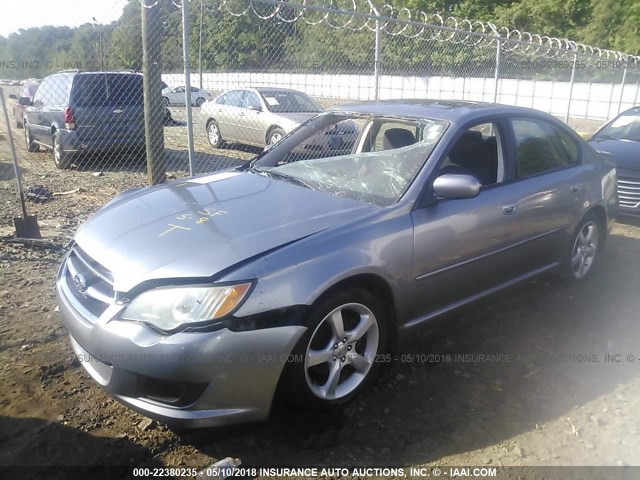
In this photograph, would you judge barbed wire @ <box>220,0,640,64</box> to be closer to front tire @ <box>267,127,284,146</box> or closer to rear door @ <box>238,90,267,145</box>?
rear door @ <box>238,90,267,145</box>

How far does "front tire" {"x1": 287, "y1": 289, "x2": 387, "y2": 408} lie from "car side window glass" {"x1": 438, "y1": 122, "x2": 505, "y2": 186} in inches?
54.0

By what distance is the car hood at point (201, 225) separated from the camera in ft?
8.39

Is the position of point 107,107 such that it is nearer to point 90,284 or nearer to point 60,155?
point 60,155

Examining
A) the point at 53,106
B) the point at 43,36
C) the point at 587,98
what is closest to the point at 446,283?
the point at 43,36

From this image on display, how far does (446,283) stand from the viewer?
3371 millimetres

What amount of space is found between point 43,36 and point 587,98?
21.5 m

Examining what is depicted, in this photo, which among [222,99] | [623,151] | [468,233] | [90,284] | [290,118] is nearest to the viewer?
[90,284]

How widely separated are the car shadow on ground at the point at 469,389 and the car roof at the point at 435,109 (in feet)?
4.44

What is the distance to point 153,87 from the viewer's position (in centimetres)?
558

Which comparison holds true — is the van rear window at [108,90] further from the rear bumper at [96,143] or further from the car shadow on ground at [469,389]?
the car shadow on ground at [469,389]

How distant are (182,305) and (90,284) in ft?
2.12

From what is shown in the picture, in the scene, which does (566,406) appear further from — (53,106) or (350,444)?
(53,106)

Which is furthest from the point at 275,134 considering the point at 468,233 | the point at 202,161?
the point at 468,233

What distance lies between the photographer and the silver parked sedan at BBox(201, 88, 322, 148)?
10.6m
